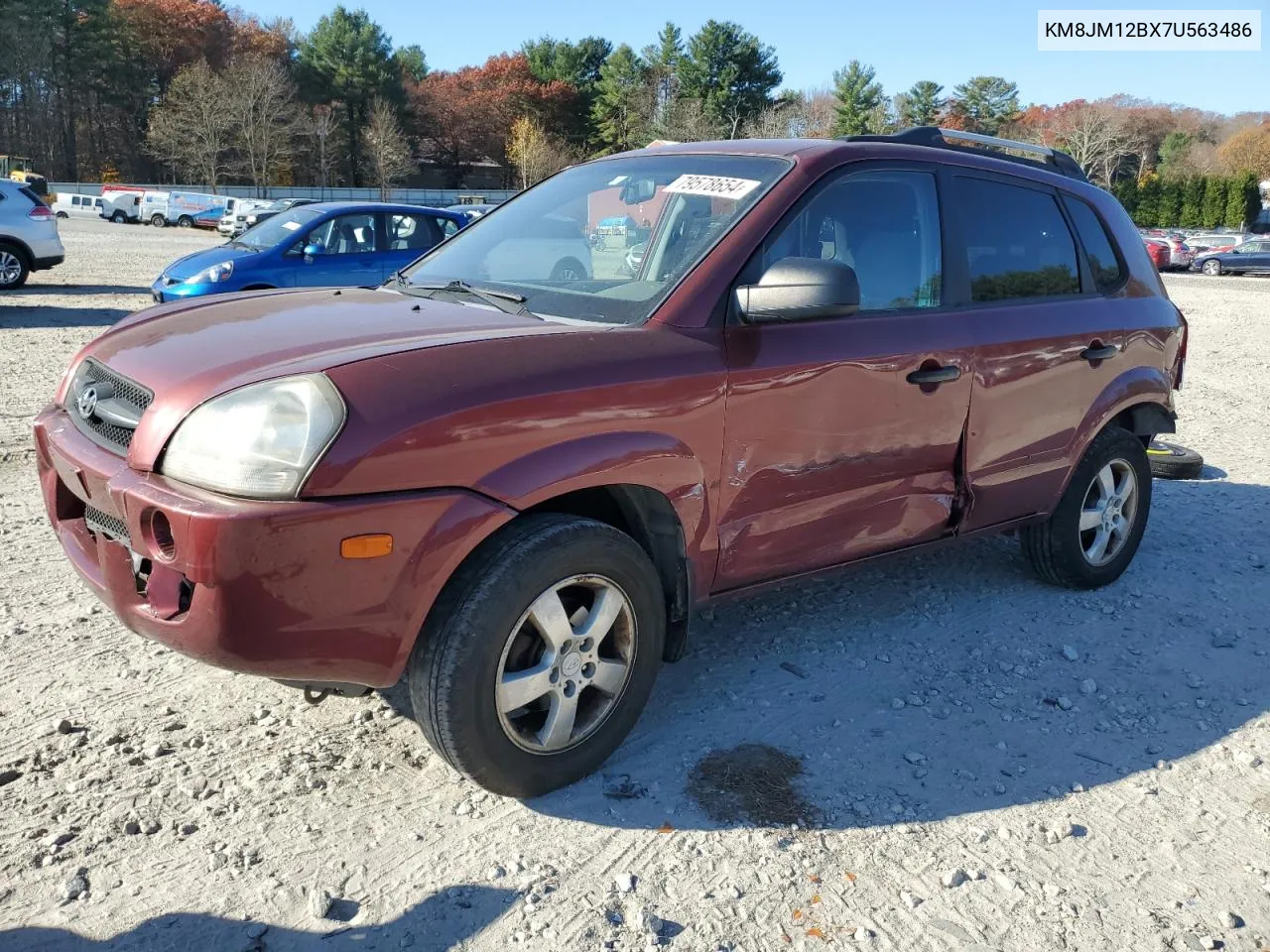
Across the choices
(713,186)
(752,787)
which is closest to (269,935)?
(752,787)

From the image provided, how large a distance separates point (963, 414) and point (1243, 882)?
1772 mm

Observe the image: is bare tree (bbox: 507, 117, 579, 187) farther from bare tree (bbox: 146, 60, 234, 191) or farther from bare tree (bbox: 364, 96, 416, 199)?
bare tree (bbox: 146, 60, 234, 191)

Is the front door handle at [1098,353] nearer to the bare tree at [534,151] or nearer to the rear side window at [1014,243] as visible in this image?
the rear side window at [1014,243]

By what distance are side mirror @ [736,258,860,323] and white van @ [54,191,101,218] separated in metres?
50.3

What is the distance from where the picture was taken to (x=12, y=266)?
595 inches

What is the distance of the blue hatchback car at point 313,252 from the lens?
11273 millimetres

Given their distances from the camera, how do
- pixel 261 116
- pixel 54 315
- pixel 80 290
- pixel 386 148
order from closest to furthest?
pixel 54 315
pixel 80 290
pixel 261 116
pixel 386 148

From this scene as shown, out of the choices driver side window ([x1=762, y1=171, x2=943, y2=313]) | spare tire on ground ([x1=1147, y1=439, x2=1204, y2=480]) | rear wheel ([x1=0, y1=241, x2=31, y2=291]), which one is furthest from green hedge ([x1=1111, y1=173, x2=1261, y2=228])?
driver side window ([x1=762, y1=171, x2=943, y2=313])

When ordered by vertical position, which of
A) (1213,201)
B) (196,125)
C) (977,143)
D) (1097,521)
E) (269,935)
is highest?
(196,125)

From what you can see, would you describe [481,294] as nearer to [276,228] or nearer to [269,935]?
[269,935]

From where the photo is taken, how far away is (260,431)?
2510 mm

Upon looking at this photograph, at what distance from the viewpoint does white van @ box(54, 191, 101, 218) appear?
4631cm

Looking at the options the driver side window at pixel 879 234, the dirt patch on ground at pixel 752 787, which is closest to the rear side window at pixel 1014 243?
the driver side window at pixel 879 234

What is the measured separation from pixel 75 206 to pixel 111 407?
51613 millimetres
